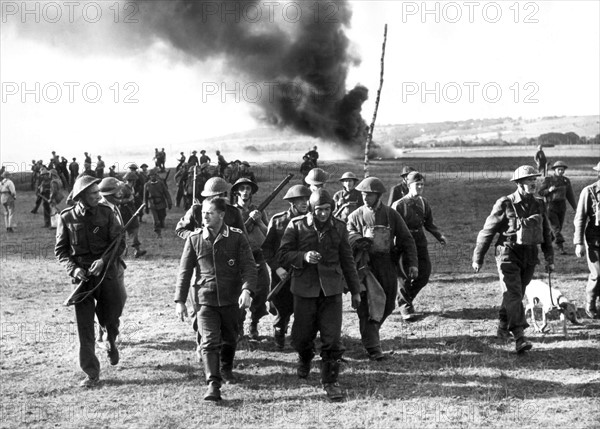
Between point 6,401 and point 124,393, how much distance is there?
1089 millimetres

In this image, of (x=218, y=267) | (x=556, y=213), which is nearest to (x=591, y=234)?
(x=218, y=267)

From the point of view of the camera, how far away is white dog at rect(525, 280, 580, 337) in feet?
26.4

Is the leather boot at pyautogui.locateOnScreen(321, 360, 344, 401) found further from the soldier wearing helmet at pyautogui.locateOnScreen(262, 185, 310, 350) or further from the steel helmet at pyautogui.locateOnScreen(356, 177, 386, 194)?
the steel helmet at pyautogui.locateOnScreen(356, 177, 386, 194)

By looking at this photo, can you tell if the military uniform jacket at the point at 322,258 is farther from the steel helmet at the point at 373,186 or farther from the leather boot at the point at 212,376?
the leather boot at the point at 212,376

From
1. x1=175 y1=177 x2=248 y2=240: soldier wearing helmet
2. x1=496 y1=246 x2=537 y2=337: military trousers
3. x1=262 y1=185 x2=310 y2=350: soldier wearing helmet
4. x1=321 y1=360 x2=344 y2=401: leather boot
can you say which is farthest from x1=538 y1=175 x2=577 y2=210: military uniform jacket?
x1=321 y1=360 x2=344 y2=401: leather boot

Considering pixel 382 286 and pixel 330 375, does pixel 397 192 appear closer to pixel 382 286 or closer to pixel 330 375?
pixel 382 286


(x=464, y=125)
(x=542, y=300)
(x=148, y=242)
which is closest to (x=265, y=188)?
(x=148, y=242)

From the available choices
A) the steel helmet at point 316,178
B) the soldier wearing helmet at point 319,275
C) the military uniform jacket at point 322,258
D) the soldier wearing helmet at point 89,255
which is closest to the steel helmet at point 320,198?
the soldier wearing helmet at point 319,275

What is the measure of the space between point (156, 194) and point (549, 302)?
1161 cm

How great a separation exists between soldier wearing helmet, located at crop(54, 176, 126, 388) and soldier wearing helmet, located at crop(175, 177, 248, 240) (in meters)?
0.74

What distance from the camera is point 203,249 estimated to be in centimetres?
657

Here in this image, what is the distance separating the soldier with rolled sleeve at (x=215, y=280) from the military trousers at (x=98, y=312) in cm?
102

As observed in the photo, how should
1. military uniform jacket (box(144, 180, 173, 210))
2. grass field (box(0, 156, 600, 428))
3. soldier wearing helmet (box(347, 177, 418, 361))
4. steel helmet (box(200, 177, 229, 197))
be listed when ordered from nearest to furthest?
grass field (box(0, 156, 600, 428)) < steel helmet (box(200, 177, 229, 197)) < soldier wearing helmet (box(347, 177, 418, 361)) < military uniform jacket (box(144, 180, 173, 210))

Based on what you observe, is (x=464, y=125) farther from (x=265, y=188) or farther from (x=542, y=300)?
(x=542, y=300)
